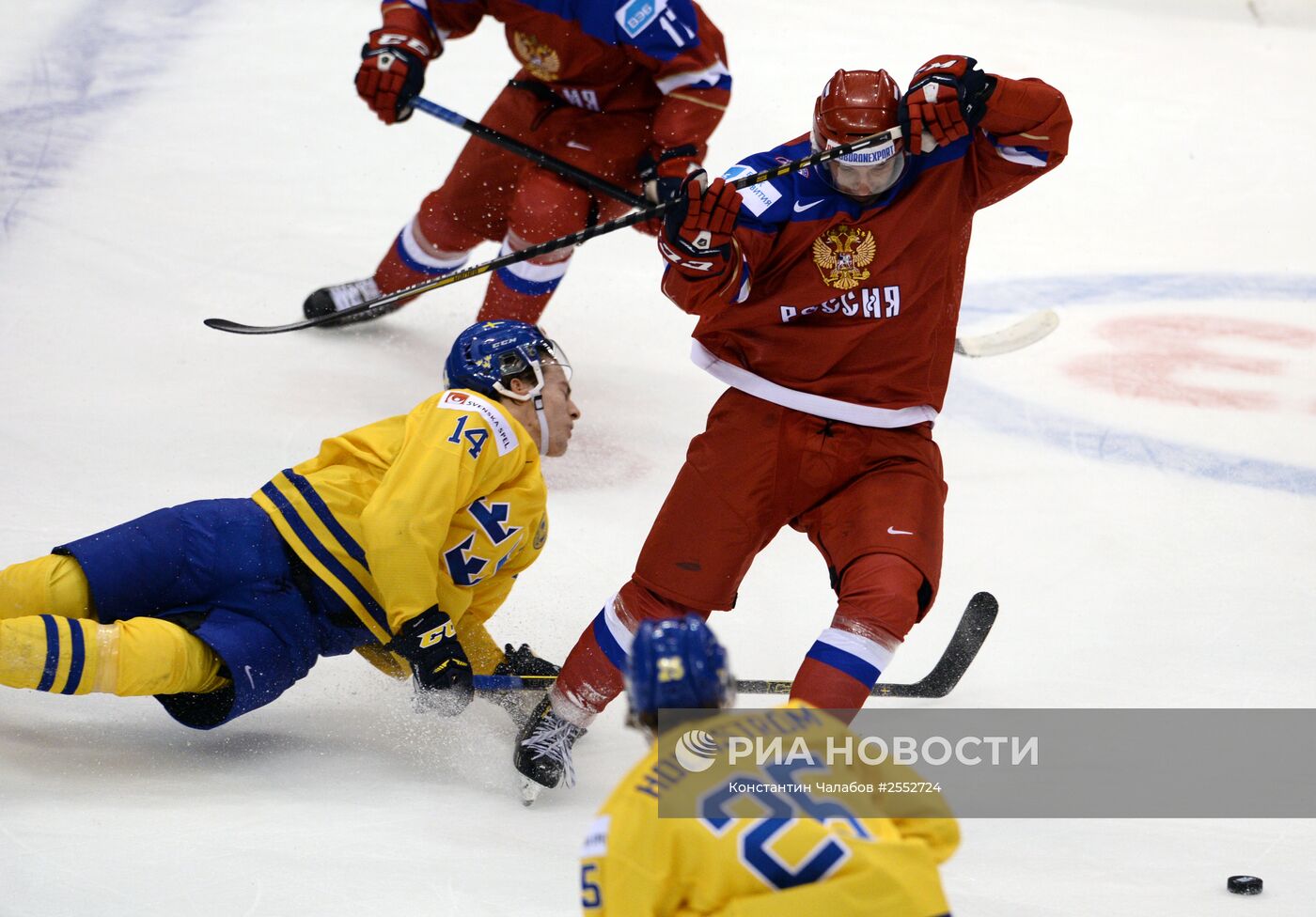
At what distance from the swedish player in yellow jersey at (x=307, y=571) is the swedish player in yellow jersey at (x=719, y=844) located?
1.07 metres

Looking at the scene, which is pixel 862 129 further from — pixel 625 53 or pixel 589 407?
pixel 589 407

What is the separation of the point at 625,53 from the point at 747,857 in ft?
9.52

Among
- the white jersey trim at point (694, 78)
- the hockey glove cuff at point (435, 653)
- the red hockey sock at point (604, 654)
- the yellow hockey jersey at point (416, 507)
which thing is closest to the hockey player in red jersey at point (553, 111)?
the white jersey trim at point (694, 78)

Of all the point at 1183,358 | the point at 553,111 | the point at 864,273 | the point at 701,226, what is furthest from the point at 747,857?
the point at 1183,358

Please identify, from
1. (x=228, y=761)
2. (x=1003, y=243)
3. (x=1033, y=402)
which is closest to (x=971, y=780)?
(x=228, y=761)

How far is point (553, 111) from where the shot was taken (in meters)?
4.18

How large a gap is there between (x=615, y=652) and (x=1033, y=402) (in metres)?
2.34

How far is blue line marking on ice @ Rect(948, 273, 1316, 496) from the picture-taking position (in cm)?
426

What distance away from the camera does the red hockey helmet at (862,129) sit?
2627 millimetres

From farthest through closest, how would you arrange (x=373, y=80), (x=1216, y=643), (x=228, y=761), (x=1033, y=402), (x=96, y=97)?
1. (x=96, y=97)
2. (x=1033, y=402)
3. (x=373, y=80)
4. (x=1216, y=643)
5. (x=228, y=761)

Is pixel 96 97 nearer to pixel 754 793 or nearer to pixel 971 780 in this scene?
pixel 971 780

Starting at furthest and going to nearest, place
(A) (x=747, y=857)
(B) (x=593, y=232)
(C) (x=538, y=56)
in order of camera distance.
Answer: (C) (x=538, y=56), (B) (x=593, y=232), (A) (x=747, y=857)

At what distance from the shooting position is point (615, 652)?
2674 millimetres

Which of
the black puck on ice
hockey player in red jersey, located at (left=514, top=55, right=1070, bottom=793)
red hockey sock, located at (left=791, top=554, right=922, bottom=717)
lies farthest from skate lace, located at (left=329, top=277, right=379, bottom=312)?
the black puck on ice
